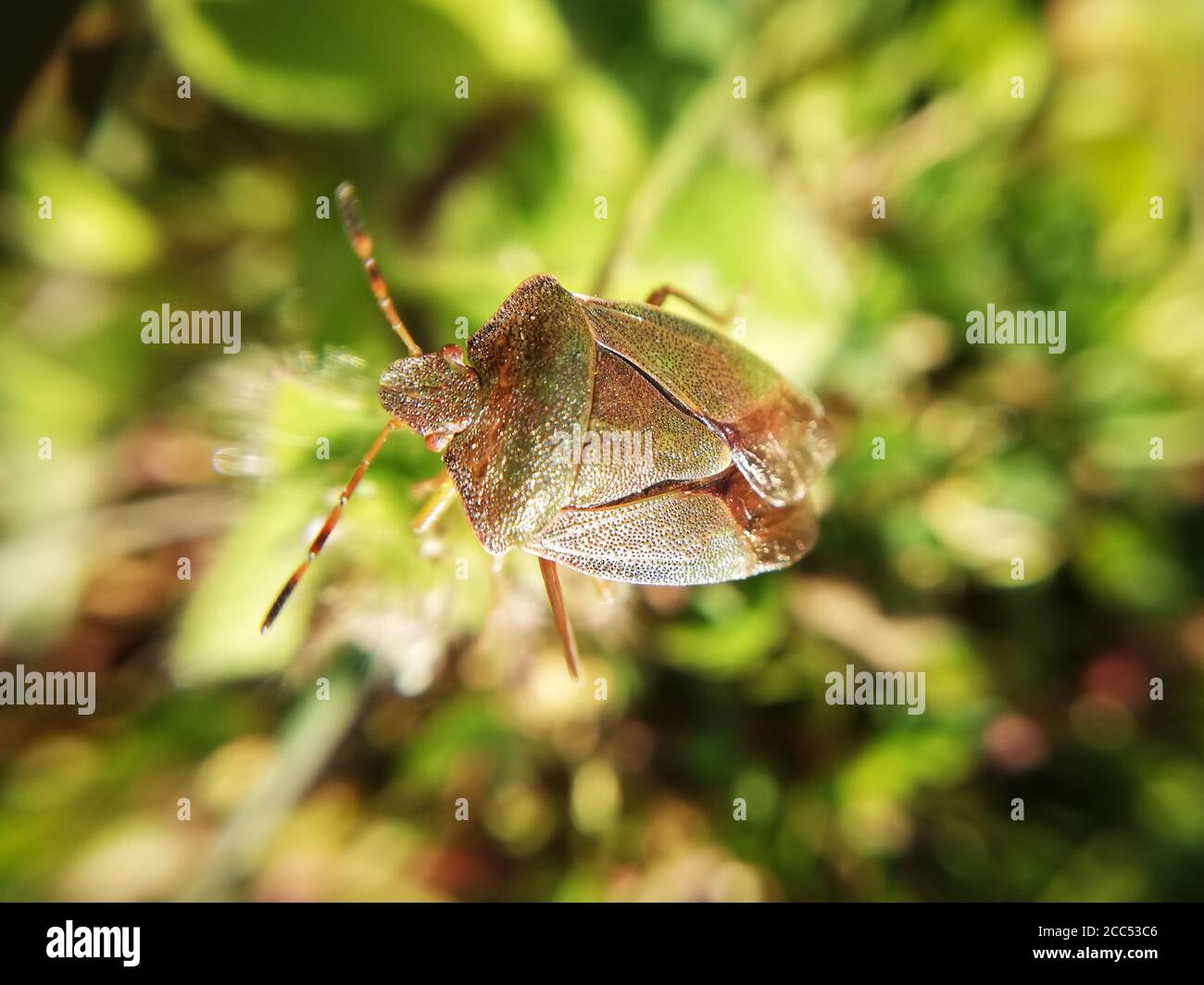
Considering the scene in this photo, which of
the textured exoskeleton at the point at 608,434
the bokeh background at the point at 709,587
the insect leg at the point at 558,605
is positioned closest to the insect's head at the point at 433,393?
the textured exoskeleton at the point at 608,434

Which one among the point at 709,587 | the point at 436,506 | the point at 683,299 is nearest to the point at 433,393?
the point at 436,506

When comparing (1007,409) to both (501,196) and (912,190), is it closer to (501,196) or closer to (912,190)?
(912,190)

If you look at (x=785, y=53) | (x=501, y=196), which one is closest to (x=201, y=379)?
(x=501, y=196)

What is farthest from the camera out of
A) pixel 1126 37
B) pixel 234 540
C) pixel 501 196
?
pixel 1126 37

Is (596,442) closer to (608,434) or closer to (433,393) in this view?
(608,434)

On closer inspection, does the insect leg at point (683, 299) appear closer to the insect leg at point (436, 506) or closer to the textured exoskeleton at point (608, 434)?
the textured exoskeleton at point (608, 434)
